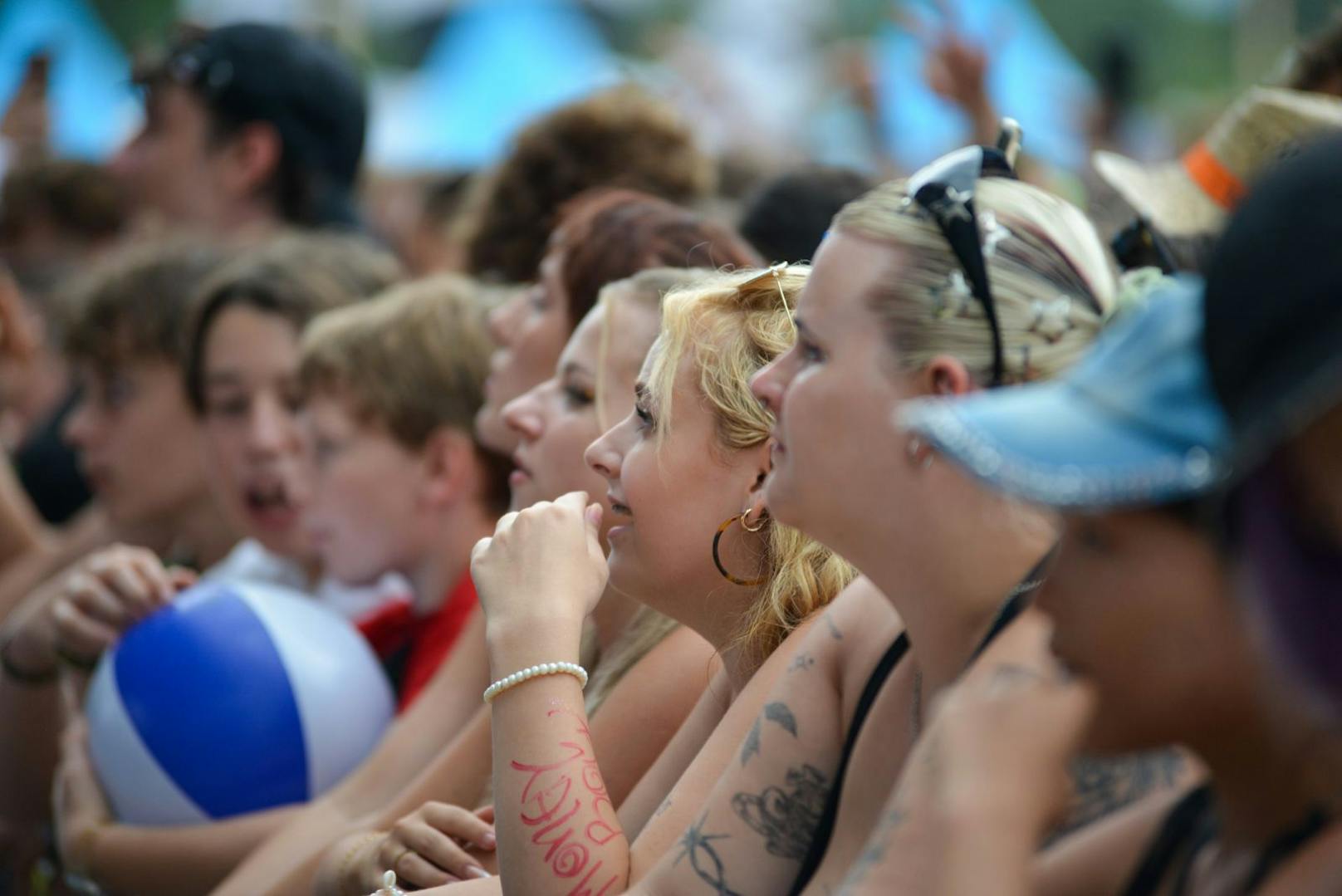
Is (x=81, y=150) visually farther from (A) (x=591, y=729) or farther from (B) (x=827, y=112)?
(A) (x=591, y=729)

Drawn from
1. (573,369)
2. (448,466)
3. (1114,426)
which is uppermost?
(1114,426)

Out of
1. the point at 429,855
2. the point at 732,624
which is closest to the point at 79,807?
the point at 429,855

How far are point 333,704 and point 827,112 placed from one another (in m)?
9.57

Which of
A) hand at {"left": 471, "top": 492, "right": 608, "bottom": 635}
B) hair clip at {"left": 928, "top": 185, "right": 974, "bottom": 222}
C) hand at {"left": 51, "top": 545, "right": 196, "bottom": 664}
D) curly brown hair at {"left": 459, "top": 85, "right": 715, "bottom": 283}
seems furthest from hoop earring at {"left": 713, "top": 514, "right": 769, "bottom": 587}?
curly brown hair at {"left": 459, "top": 85, "right": 715, "bottom": 283}

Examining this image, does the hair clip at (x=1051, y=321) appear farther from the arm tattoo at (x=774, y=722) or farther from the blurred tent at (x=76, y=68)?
the blurred tent at (x=76, y=68)

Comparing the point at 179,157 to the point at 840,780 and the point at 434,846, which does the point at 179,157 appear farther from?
the point at 840,780

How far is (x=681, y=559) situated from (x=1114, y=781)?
978 mm

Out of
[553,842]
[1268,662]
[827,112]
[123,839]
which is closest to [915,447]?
[1268,662]

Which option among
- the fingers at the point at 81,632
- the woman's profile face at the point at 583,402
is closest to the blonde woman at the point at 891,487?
the woman's profile face at the point at 583,402

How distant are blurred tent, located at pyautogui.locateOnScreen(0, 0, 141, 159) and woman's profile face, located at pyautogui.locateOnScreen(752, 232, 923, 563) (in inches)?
403

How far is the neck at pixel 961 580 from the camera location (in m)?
2.05

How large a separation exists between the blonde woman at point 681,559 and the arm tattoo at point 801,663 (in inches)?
7.6

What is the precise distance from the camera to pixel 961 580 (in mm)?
2045

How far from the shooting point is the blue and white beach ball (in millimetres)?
3730
